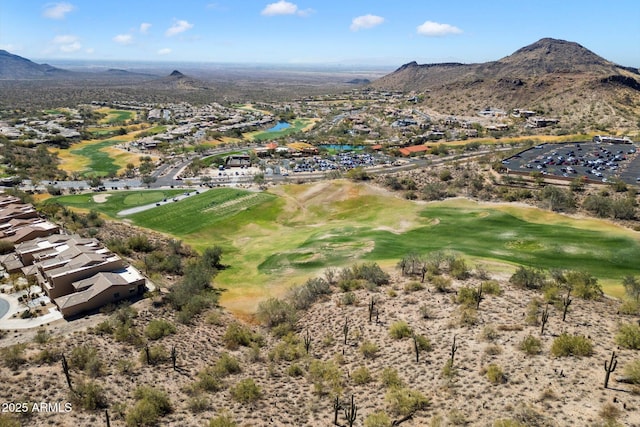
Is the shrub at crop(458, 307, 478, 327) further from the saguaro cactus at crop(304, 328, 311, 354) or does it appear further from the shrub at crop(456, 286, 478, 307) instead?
the saguaro cactus at crop(304, 328, 311, 354)

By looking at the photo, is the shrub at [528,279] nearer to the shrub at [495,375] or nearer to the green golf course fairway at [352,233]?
the green golf course fairway at [352,233]

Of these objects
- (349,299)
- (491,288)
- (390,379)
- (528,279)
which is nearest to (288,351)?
(349,299)

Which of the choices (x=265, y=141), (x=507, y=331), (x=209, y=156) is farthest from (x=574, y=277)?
(x=265, y=141)

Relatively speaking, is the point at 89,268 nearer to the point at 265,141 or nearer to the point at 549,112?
the point at 265,141

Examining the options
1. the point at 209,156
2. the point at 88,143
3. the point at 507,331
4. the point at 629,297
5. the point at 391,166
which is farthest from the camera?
the point at 88,143

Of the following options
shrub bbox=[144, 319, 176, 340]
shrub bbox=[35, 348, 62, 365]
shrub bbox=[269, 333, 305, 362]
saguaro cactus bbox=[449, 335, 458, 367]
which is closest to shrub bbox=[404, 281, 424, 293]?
saguaro cactus bbox=[449, 335, 458, 367]

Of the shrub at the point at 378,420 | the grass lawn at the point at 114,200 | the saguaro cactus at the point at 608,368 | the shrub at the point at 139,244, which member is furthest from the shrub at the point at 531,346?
the grass lawn at the point at 114,200
